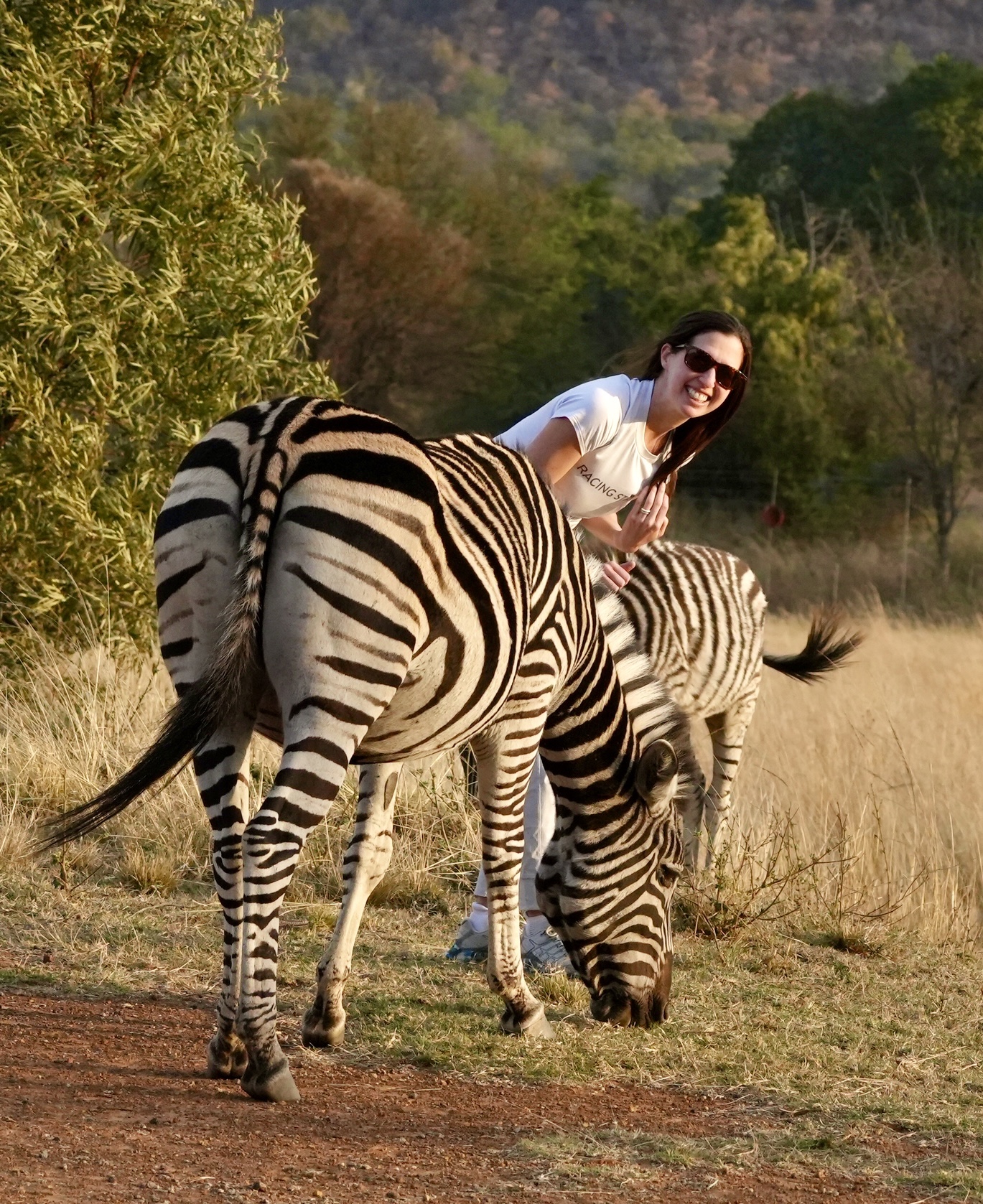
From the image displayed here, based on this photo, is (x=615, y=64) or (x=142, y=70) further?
(x=615, y=64)

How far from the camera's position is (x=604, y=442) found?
527 centimetres

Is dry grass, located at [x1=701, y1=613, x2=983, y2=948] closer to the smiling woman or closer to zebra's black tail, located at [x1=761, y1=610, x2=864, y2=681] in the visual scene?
zebra's black tail, located at [x1=761, y1=610, x2=864, y2=681]

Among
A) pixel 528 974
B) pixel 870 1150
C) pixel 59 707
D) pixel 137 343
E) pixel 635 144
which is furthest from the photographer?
pixel 635 144

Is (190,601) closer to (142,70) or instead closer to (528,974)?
(528,974)

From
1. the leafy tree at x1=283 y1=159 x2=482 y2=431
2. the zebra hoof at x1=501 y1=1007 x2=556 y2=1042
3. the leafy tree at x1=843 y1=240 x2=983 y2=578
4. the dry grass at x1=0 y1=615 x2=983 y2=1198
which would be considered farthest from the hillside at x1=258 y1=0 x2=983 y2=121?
the zebra hoof at x1=501 y1=1007 x2=556 y2=1042

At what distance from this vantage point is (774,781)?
8258 mm

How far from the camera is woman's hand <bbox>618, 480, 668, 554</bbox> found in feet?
17.5

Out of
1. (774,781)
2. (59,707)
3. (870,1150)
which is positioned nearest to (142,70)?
(59,707)

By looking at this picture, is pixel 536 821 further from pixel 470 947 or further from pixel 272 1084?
pixel 272 1084

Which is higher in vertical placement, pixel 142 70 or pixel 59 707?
pixel 142 70

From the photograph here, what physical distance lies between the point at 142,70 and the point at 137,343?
5.69 ft

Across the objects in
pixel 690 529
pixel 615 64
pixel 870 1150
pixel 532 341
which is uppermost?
pixel 615 64

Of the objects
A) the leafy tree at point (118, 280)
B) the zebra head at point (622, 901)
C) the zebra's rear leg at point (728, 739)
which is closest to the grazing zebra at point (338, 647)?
the zebra head at point (622, 901)

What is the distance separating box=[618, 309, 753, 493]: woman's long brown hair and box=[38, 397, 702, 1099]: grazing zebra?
2.78 ft
